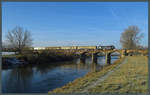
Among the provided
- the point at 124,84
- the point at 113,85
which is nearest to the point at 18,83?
the point at 113,85

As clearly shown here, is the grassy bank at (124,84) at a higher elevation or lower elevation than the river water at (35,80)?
higher

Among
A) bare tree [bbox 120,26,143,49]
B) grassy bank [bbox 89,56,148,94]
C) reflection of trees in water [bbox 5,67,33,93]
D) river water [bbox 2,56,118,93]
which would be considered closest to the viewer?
Answer: grassy bank [bbox 89,56,148,94]

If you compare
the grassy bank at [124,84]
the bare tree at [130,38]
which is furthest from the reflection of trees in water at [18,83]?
the bare tree at [130,38]

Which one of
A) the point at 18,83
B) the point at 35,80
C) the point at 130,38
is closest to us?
the point at 18,83

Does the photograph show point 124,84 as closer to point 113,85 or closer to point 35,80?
point 113,85

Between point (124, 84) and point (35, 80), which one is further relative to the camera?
point (35, 80)

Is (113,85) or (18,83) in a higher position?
(113,85)

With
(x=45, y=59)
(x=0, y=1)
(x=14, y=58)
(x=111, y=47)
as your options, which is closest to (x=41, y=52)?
(x=45, y=59)

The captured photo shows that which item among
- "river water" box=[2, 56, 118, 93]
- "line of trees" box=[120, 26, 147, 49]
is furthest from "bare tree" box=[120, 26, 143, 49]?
"river water" box=[2, 56, 118, 93]

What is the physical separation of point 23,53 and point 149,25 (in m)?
12.2

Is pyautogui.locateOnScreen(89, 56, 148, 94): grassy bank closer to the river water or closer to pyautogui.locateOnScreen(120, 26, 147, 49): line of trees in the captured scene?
the river water

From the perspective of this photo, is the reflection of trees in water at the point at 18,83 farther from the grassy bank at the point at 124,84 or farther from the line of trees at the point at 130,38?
the line of trees at the point at 130,38

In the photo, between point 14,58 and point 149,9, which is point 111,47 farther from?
point 149,9

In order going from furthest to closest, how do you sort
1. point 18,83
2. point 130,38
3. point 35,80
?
point 130,38, point 35,80, point 18,83
